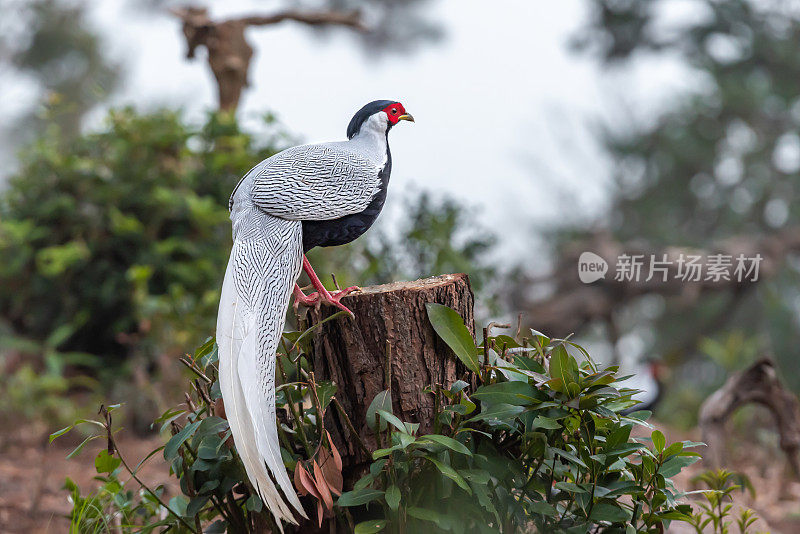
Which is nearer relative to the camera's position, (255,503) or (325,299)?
(255,503)

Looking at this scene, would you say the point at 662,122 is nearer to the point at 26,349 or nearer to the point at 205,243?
the point at 205,243

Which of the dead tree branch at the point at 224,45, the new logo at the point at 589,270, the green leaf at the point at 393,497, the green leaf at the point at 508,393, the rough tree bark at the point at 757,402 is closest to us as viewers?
the green leaf at the point at 393,497

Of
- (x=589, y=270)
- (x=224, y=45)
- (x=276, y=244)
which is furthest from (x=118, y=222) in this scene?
(x=276, y=244)

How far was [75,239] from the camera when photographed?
390cm

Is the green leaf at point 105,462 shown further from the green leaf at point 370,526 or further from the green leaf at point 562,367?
the green leaf at point 562,367

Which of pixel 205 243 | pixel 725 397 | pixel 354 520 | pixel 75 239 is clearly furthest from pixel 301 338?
pixel 75 239

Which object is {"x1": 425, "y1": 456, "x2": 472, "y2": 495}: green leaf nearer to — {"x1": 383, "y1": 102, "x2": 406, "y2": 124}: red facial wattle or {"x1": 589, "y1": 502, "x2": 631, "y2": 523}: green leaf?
{"x1": 589, "y1": 502, "x2": 631, "y2": 523}: green leaf

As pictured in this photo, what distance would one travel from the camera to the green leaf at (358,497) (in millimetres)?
1304

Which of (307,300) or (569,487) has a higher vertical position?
(307,300)

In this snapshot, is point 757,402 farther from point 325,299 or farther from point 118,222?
point 118,222

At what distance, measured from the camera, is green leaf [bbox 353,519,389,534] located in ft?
4.31

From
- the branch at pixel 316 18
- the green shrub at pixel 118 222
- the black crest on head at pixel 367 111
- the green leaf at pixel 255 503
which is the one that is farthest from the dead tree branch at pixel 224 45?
the green leaf at pixel 255 503

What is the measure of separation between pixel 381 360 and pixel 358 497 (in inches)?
11.4

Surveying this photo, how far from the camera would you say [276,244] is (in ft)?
4.83
